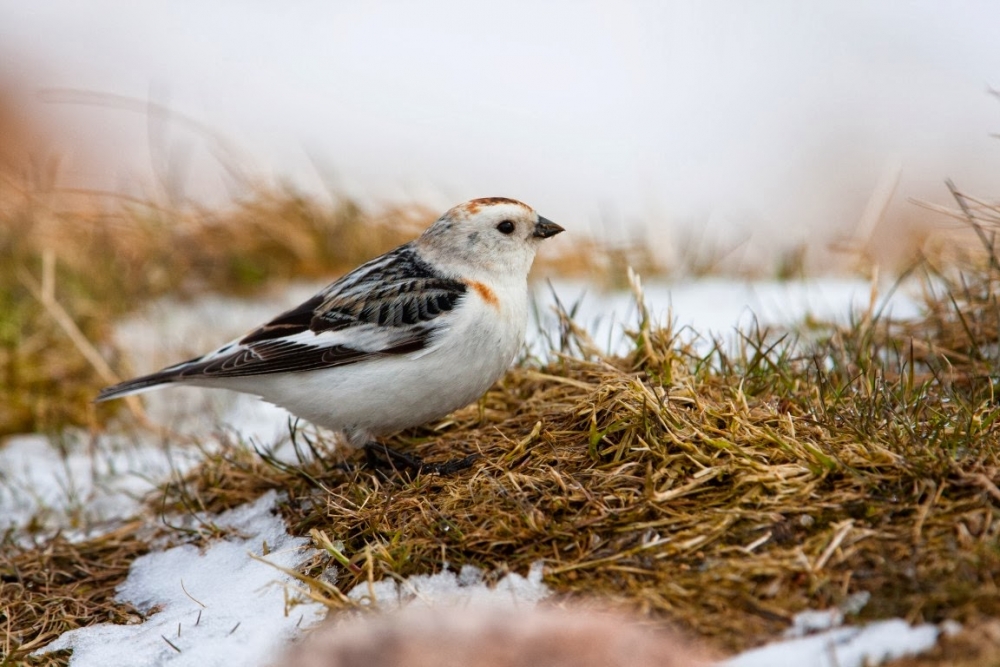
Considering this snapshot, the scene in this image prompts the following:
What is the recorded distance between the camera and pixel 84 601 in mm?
3441

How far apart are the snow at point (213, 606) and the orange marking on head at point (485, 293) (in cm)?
112

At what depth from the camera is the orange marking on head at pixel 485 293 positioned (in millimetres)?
3793

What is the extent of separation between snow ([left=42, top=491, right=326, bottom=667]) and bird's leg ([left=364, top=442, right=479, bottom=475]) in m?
0.41

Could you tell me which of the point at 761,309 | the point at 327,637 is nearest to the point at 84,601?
the point at 327,637

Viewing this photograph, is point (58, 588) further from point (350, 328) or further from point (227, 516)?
point (350, 328)

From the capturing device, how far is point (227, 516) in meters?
3.90

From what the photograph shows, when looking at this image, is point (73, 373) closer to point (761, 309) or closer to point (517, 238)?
point (517, 238)

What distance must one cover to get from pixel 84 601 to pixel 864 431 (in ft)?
8.80

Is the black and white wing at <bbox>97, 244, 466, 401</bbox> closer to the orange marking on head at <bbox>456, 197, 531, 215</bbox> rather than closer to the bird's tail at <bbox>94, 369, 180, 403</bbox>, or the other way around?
the bird's tail at <bbox>94, 369, 180, 403</bbox>

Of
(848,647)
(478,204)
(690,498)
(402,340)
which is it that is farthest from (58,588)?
(848,647)

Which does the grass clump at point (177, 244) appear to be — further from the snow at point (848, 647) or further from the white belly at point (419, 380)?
the snow at point (848, 647)

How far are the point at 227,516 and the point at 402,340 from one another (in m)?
1.00

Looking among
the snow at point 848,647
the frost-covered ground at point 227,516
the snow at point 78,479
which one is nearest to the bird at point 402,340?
the frost-covered ground at point 227,516

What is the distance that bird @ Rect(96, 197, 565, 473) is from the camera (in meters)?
3.66
